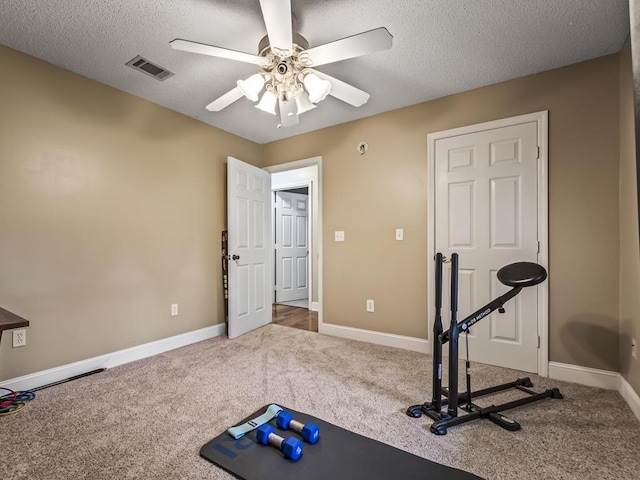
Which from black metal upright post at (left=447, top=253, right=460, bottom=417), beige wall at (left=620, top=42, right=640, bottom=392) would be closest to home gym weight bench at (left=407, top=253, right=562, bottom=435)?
black metal upright post at (left=447, top=253, right=460, bottom=417)

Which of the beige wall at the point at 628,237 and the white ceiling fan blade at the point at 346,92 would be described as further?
the white ceiling fan blade at the point at 346,92

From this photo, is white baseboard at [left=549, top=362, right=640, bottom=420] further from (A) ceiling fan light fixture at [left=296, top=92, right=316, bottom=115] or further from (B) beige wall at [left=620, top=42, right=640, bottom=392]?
(A) ceiling fan light fixture at [left=296, top=92, right=316, bottom=115]

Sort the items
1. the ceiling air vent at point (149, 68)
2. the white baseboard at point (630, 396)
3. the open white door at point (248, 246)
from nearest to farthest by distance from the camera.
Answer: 1. the white baseboard at point (630, 396)
2. the ceiling air vent at point (149, 68)
3. the open white door at point (248, 246)

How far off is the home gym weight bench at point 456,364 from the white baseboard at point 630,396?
0.45 meters

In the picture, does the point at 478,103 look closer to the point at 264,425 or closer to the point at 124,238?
the point at 264,425

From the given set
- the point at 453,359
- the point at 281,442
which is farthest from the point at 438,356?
the point at 281,442

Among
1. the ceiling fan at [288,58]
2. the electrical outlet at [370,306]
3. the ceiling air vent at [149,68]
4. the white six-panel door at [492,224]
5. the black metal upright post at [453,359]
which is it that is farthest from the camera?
the electrical outlet at [370,306]

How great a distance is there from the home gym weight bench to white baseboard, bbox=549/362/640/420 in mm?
495

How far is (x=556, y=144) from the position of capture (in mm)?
2471

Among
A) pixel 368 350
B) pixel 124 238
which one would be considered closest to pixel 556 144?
pixel 368 350

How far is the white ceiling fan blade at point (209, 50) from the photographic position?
169cm

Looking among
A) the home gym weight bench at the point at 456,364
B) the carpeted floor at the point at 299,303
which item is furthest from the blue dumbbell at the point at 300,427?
the carpeted floor at the point at 299,303

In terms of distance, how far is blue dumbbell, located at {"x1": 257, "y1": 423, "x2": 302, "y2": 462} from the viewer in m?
1.51

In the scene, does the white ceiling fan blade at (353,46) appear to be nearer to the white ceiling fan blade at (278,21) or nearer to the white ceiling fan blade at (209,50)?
the white ceiling fan blade at (278,21)
